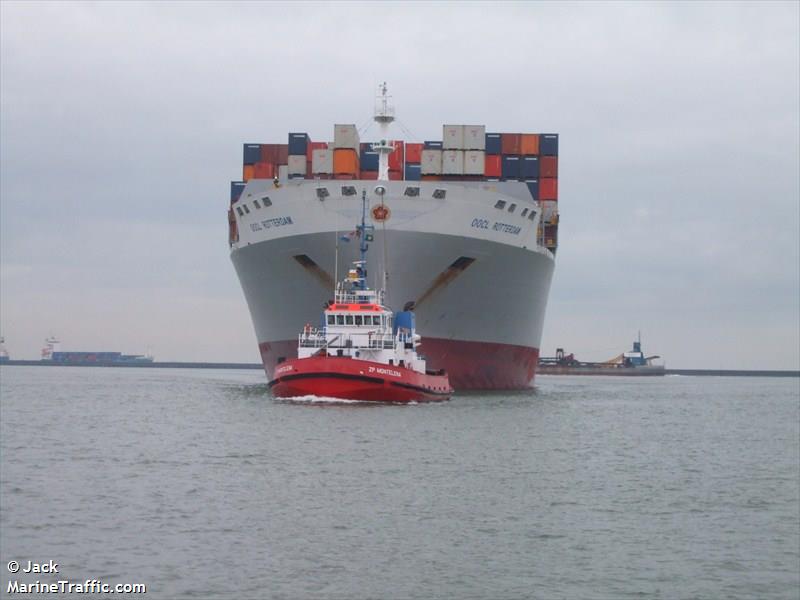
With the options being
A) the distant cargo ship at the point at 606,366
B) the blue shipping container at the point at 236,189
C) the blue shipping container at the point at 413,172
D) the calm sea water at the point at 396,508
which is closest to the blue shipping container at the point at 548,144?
the blue shipping container at the point at 413,172

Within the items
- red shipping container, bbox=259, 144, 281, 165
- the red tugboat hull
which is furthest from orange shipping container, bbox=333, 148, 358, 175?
the red tugboat hull

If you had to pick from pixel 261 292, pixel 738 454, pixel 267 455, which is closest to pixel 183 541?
pixel 267 455

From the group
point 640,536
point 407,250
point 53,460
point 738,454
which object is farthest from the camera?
point 407,250

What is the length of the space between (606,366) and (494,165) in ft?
366

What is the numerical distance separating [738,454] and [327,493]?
1529cm

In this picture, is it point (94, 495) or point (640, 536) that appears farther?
point (94, 495)

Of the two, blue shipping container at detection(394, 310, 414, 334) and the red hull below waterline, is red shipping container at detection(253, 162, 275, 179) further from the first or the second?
blue shipping container at detection(394, 310, 414, 334)

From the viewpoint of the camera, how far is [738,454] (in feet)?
103

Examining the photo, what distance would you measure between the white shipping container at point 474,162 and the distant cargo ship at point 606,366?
103 meters

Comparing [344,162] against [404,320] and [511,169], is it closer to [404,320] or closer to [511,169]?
[404,320]

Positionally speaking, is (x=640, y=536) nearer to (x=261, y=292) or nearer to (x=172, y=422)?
(x=172, y=422)

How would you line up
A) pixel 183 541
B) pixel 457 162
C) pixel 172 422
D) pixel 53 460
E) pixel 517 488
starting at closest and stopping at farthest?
pixel 183 541 < pixel 517 488 < pixel 53 460 < pixel 172 422 < pixel 457 162

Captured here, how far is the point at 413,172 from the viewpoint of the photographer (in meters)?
58.2

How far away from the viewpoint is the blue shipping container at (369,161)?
195 feet
